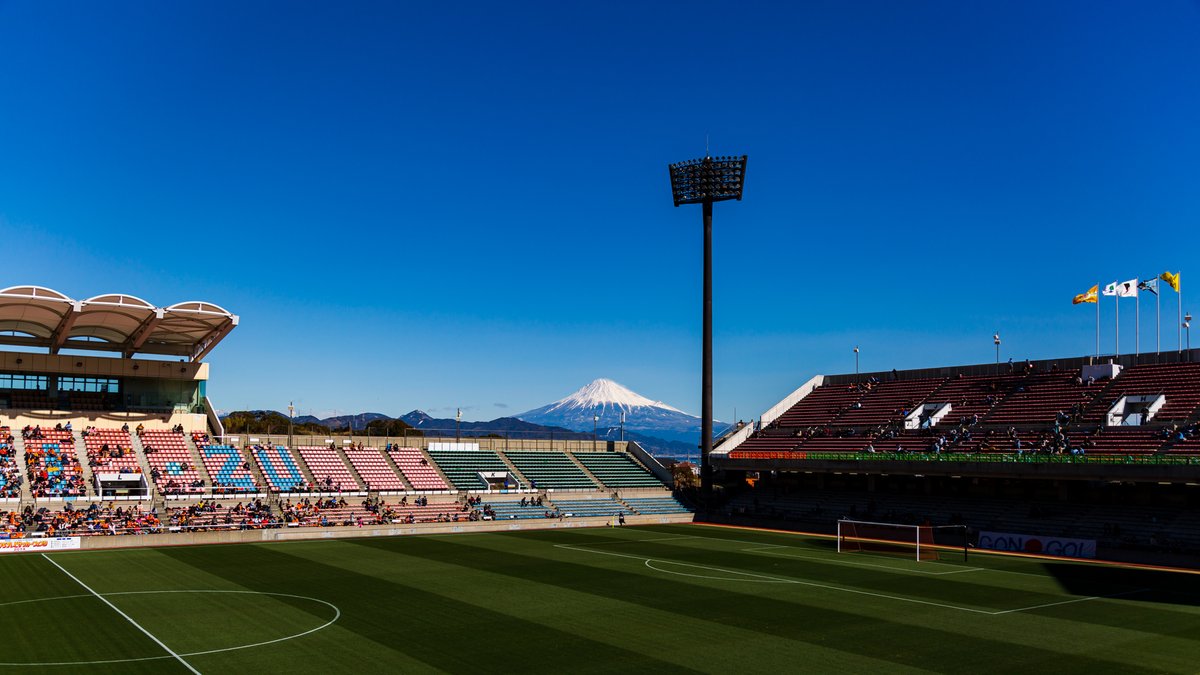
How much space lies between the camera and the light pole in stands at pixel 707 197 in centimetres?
7019

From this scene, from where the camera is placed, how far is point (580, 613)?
2845 centimetres

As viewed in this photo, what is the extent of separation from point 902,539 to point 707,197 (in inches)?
1270

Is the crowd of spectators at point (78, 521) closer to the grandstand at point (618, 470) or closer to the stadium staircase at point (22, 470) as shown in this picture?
the stadium staircase at point (22, 470)

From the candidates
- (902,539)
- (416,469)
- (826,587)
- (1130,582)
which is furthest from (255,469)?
(1130,582)

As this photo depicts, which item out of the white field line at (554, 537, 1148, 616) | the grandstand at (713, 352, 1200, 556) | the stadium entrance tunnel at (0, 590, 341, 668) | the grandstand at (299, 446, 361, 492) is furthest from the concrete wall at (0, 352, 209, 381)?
the grandstand at (713, 352, 1200, 556)

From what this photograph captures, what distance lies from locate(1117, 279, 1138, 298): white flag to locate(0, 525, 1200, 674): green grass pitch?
2262 cm

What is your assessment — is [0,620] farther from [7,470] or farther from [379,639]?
[7,470]

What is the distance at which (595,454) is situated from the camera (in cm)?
8144

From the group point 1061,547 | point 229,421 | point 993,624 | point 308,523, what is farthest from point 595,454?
point 229,421

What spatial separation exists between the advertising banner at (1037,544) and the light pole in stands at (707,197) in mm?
24439

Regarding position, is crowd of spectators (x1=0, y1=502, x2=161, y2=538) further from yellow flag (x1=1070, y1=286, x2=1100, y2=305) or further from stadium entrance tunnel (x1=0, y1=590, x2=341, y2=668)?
yellow flag (x1=1070, y1=286, x2=1100, y2=305)

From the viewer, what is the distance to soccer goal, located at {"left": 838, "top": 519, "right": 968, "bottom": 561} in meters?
46.1

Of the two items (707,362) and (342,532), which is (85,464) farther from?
(707,362)

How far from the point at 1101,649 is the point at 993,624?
11.5 ft
